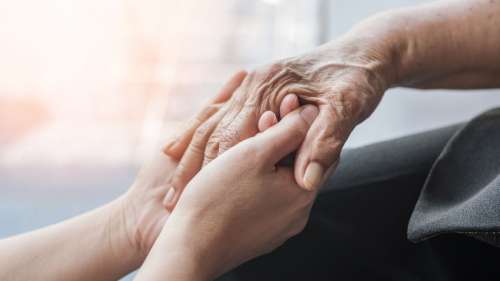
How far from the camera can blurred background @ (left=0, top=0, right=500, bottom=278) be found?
153 centimetres

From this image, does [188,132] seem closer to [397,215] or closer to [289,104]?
[289,104]

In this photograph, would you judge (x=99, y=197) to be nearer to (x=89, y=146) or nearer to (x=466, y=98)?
(x=89, y=146)

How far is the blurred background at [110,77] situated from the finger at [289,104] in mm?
851

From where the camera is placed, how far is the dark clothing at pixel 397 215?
796mm

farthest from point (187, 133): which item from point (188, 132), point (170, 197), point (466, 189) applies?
point (466, 189)

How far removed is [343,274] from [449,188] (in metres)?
0.19

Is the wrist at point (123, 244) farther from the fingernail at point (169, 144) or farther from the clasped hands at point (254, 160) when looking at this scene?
the fingernail at point (169, 144)

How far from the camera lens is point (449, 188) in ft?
2.60

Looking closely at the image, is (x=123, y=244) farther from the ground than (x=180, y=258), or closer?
closer

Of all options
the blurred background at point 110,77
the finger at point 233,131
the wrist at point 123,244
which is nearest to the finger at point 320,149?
the finger at point 233,131

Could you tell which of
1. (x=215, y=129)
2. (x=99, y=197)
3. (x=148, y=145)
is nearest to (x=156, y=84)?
(x=148, y=145)

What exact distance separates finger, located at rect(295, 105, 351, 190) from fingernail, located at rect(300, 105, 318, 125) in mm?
14

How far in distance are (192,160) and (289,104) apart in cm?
17

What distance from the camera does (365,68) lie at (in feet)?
2.76
